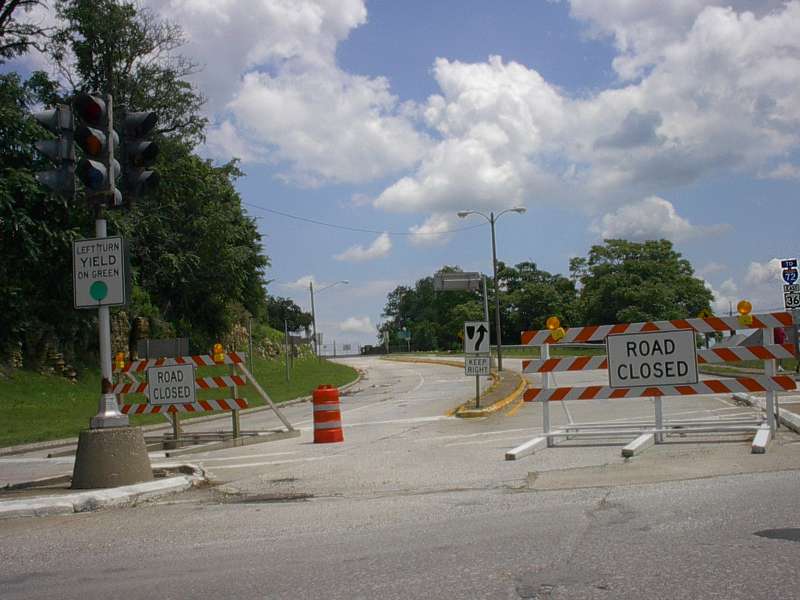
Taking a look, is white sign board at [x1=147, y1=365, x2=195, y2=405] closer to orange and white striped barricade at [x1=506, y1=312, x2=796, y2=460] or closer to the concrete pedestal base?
the concrete pedestal base

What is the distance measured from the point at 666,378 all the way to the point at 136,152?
23.9ft

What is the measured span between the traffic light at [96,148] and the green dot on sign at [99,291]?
3.20ft

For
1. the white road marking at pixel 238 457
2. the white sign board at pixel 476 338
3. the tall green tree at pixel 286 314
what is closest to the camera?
the white road marking at pixel 238 457

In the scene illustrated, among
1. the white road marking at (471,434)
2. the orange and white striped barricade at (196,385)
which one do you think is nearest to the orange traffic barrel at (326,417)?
the orange and white striped barricade at (196,385)

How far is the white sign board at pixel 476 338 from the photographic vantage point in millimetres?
20609

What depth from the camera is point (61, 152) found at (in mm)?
9852

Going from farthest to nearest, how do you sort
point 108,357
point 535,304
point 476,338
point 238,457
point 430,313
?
point 430,313, point 535,304, point 476,338, point 238,457, point 108,357

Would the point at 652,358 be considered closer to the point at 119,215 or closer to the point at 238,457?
the point at 238,457

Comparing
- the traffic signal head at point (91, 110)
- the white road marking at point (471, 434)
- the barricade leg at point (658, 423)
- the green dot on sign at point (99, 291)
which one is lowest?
the white road marking at point (471, 434)

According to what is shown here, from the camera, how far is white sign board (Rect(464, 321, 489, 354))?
20.6 meters

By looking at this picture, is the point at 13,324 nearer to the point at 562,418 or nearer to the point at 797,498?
the point at 562,418

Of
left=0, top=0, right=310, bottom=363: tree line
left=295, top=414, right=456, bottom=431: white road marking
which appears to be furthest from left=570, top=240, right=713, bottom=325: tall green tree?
left=295, top=414, right=456, bottom=431: white road marking

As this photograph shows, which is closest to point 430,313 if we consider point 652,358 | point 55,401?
point 55,401

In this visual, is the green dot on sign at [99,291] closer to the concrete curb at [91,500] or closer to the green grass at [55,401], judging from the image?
the concrete curb at [91,500]
